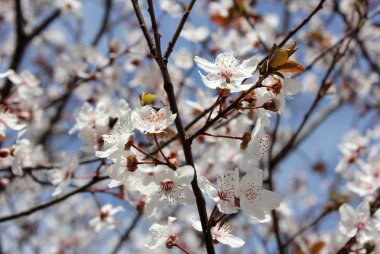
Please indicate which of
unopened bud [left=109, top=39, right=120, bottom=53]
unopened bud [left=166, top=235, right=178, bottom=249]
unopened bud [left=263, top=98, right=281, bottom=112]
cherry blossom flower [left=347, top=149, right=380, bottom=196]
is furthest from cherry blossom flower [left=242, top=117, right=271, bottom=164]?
unopened bud [left=109, top=39, right=120, bottom=53]

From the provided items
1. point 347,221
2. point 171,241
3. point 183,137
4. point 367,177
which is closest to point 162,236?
point 171,241

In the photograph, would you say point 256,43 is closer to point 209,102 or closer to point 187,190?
point 209,102

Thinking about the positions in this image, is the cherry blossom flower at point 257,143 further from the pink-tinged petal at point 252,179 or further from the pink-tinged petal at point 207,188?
the pink-tinged petal at point 207,188

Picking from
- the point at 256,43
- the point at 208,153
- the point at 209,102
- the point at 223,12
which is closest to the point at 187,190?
the point at 209,102

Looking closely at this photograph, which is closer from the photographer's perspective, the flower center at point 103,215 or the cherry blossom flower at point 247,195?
the cherry blossom flower at point 247,195

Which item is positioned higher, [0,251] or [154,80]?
[154,80]

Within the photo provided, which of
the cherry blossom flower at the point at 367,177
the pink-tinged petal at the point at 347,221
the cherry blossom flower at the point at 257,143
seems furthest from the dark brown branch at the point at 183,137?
the cherry blossom flower at the point at 367,177
